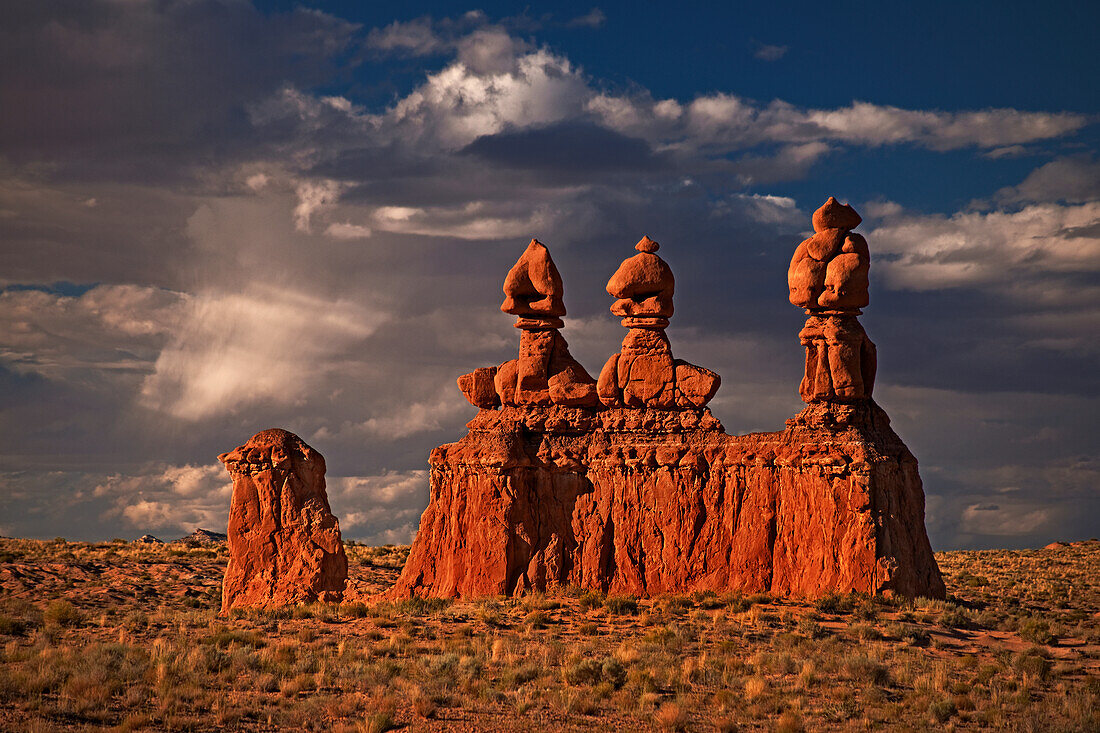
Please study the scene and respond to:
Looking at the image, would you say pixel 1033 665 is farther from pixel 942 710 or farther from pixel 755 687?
pixel 755 687

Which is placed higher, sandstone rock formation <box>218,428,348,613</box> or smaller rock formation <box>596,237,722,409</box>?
smaller rock formation <box>596,237,722,409</box>

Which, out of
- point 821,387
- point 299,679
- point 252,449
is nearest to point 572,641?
point 299,679

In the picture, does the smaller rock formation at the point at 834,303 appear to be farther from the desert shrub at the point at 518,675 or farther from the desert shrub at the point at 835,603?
the desert shrub at the point at 518,675

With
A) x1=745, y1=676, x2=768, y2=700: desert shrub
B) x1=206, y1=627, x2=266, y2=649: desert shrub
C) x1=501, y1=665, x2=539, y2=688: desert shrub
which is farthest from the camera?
x1=206, y1=627, x2=266, y2=649: desert shrub

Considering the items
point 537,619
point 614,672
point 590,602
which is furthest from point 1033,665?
point 537,619

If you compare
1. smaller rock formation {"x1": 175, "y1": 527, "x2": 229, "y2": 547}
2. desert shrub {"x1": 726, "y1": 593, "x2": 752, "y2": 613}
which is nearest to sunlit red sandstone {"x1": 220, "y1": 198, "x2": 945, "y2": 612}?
desert shrub {"x1": 726, "y1": 593, "x2": 752, "y2": 613}

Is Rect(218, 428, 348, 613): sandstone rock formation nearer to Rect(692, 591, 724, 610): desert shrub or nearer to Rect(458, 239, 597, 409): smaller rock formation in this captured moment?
Rect(458, 239, 597, 409): smaller rock formation

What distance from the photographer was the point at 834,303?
34.8 m

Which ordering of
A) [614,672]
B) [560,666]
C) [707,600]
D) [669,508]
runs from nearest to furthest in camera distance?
1. [614,672]
2. [560,666]
3. [707,600]
4. [669,508]

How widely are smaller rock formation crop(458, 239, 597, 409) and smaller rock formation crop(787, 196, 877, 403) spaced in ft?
22.1

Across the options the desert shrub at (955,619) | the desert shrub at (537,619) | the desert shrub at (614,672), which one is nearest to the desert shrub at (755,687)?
the desert shrub at (614,672)

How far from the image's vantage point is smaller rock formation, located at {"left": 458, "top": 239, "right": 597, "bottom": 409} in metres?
38.3

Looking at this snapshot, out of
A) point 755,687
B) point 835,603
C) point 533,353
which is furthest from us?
point 533,353

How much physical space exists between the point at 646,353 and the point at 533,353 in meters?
3.83
